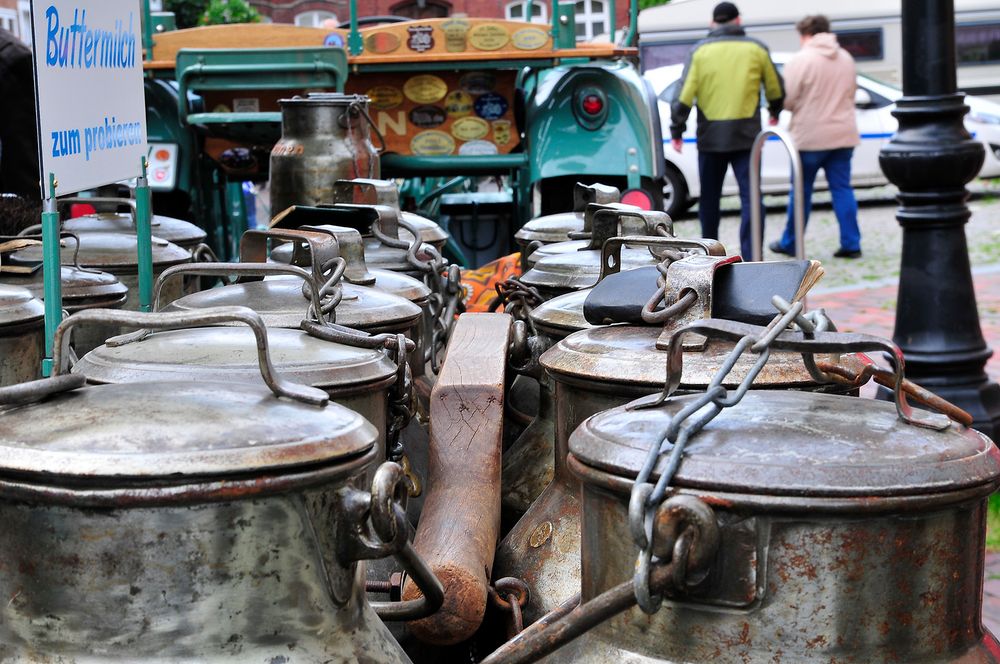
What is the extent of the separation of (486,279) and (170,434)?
3.79 metres

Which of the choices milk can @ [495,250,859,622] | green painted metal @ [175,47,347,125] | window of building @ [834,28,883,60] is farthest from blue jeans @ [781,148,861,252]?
window of building @ [834,28,883,60]

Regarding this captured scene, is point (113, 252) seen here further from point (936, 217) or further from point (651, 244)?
point (936, 217)

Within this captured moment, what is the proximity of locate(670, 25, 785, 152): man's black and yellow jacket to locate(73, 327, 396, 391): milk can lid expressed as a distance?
23.6 feet

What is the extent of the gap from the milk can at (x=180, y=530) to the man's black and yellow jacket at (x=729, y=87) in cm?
777

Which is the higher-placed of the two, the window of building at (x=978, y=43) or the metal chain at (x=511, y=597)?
the window of building at (x=978, y=43)

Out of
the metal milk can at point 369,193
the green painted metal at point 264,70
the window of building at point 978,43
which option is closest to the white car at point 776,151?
the window of building at point 978,43

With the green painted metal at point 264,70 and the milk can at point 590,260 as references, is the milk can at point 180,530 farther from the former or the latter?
the green painted metal at point 264,70

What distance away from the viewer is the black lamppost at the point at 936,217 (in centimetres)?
443

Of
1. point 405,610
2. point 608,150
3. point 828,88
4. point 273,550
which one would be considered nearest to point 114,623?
point 273,550

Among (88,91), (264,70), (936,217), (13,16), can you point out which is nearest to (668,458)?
(88,91)

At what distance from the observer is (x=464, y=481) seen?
236 cm

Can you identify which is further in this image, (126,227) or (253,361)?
(126,227)

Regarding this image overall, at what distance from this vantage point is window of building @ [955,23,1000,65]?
19.0 metres

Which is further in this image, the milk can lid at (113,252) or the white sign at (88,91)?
the milk can lid at (113,252)
